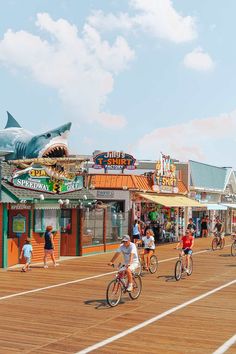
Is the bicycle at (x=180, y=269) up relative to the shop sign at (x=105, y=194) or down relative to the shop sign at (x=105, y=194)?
down

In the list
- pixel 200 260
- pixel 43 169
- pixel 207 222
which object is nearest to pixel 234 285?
pixel 200 260

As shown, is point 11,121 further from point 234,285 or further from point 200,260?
point 234,285

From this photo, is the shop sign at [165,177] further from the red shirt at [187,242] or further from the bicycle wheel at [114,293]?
the bicycle wheel at [114,293]

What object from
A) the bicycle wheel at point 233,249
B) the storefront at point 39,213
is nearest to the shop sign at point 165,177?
the bicycle wheel at point 233,249

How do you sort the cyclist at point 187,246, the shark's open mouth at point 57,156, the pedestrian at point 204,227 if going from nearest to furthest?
the cyclist at point 187,246, the shark's open mouth at point 57,156, the pedestrian at point 204,227

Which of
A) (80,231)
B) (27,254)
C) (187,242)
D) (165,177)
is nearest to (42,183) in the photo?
(27,254)

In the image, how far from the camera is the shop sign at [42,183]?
75.5 ft

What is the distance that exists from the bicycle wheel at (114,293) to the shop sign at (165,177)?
2351 centimetres

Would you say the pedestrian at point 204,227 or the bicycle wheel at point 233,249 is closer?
the bicycle wheel at point 233,249

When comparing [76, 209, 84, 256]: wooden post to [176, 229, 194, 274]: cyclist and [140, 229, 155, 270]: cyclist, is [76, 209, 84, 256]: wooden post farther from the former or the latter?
[176, 229, 194, 274]: cyclist

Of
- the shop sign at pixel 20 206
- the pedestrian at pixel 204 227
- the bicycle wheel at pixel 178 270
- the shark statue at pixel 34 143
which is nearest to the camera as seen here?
the bicycle wheel at pixel 178 270

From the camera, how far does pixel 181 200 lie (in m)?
40.8

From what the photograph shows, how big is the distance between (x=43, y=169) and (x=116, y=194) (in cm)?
1129

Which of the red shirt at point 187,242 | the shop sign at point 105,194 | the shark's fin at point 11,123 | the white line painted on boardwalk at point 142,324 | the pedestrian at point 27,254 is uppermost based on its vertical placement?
the shark's fin at point 11,123
